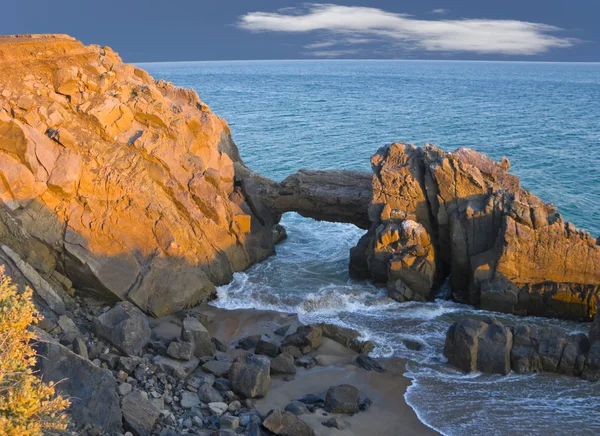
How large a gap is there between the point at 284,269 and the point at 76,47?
13936 millimetres

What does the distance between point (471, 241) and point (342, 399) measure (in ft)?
33.7

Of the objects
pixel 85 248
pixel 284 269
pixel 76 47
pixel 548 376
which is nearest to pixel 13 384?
pixel 85 248

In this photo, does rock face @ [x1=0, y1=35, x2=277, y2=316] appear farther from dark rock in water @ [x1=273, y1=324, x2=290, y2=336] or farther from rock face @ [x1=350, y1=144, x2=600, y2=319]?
rock face @ [x1=350, y1=144, x2=600, y2=319]

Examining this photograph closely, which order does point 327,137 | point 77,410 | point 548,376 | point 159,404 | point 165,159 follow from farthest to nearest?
point 327,137
point 165,159
point 548,376
point 159,404
point 77,410

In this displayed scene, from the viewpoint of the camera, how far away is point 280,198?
93.3 feet

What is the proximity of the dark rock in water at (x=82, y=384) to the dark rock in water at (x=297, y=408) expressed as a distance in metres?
4.74

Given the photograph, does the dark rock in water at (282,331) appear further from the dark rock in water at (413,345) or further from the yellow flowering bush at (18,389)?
the yellow flowering bush at (18,389)

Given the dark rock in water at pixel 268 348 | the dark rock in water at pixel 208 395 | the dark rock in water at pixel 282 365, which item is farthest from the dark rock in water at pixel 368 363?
the dark rock in water at pixel 208 395

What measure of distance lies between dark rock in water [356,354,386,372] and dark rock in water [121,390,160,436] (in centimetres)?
716

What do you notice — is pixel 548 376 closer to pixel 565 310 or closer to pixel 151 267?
pixel 565 310

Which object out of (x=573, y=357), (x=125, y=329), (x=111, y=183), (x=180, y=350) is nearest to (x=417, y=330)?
(x=573, y=357)

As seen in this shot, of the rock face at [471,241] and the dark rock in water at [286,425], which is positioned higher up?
the rock face at [471,241]

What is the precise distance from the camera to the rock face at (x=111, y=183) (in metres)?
21.8

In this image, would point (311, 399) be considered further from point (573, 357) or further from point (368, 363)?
point (573, 357)
